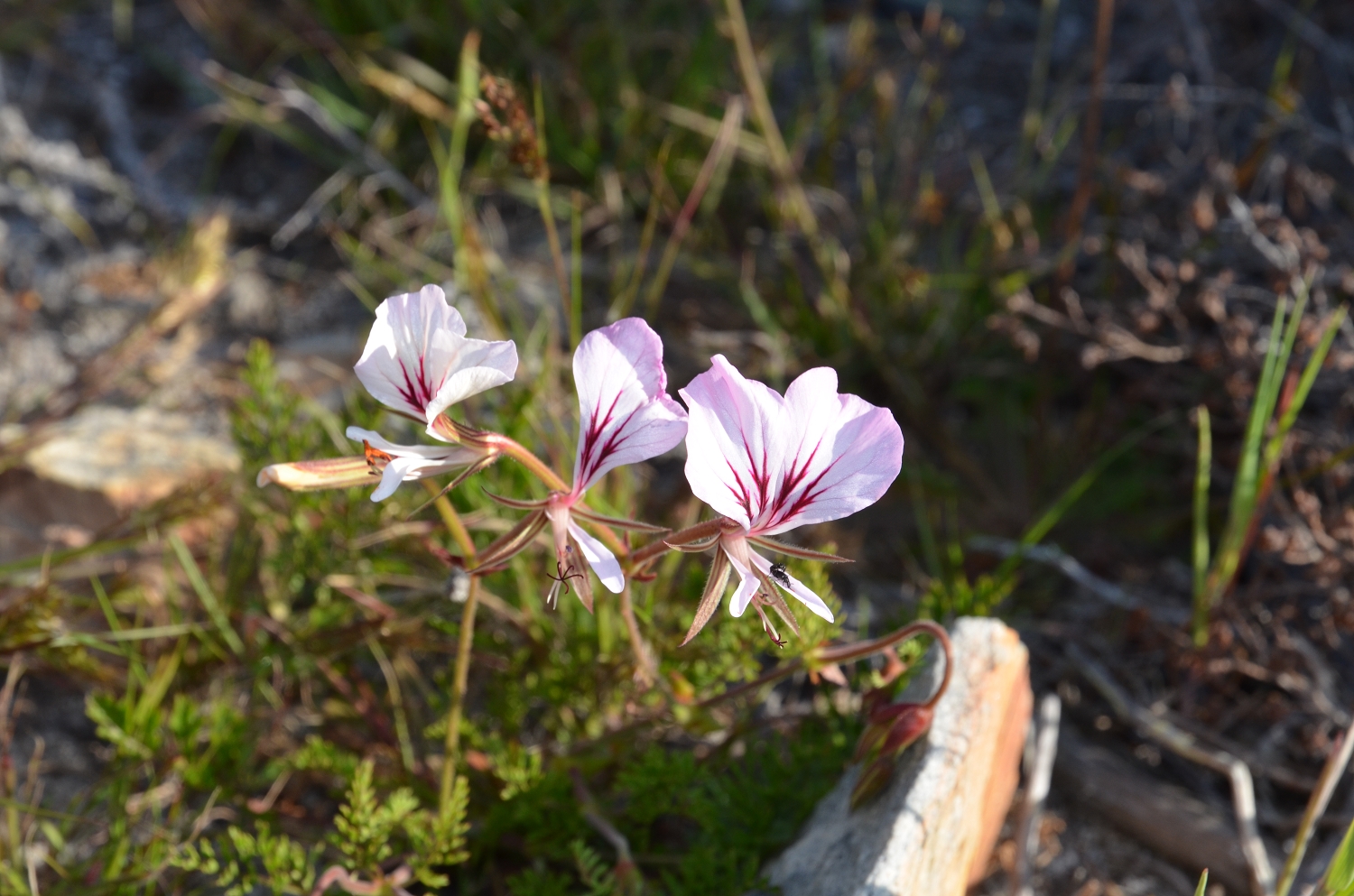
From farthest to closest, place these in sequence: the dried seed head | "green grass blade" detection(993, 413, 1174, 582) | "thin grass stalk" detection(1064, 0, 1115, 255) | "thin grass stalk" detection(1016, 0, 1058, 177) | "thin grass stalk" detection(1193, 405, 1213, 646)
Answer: "thin grass stalk" detection(1016, 0, 1058, 177) → "thin grass stalk" detection(1064, 0, 1115, 255) → "green grass blade" detection(993, 413, 1174, 582) → "thin grass stalk" detection(1193, 405, 1213, 646) → the dried seed head

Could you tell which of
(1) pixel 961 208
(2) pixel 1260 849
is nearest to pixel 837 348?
(1) pixel 961 208

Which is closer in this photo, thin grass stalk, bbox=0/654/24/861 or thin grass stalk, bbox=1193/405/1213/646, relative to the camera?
thin grass stalk, bbox=0/654/24/861

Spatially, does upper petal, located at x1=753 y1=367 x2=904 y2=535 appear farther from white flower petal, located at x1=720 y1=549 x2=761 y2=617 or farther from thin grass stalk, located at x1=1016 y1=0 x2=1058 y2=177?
thin grass stalk, located at x1=1016 y1=0 x2=1058 y2=177

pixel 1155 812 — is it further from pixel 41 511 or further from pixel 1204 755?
pixel 41 511

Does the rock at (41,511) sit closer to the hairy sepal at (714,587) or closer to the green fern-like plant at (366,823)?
the green fern-like plant at (366,823)

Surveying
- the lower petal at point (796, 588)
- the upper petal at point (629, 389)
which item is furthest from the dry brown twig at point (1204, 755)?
the upper petal at point (629, 389)

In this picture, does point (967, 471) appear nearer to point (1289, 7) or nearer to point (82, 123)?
point (1289, 7)

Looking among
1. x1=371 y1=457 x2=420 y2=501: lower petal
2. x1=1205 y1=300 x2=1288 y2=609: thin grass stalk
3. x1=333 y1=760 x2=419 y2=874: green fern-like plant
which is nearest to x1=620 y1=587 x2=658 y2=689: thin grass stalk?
x1=371 y1=457 x2=420 y2=501: lower petal
